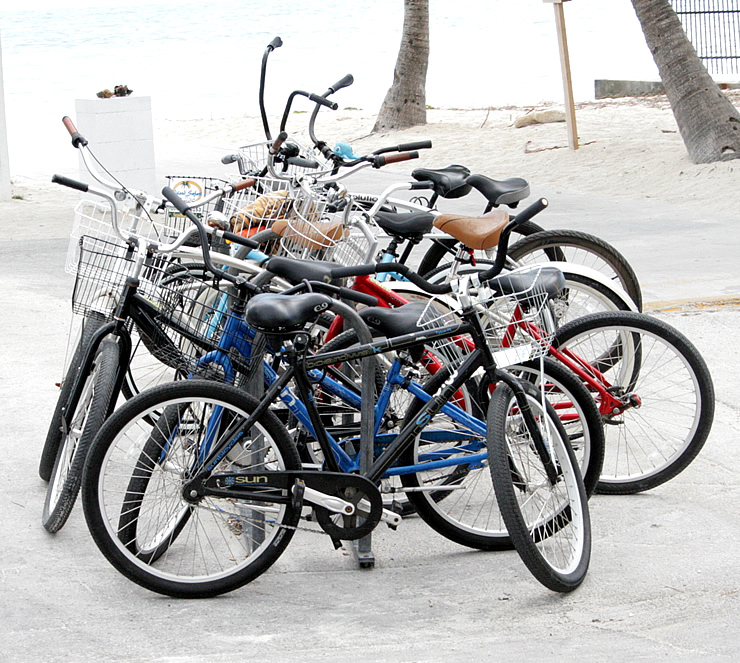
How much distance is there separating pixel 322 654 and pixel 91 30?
268ft

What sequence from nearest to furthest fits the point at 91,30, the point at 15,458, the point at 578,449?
the point at 578,449
the point at 15,458
the point at 91,30

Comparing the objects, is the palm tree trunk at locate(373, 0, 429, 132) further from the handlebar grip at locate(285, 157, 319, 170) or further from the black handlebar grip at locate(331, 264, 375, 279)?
the black handlebar grip at locate(331, 264, 375, 279)

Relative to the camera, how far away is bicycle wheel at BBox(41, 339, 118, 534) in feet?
12.4

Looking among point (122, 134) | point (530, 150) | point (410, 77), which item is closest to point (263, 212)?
point (122, 134)

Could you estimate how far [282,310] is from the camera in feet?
10.7

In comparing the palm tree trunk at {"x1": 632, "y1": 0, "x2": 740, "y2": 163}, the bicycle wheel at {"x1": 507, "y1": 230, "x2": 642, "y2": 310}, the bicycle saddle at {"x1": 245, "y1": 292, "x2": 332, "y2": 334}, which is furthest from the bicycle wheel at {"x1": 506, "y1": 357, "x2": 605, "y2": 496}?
the palm tree trunk at {"x1": 632, "y1": 0, "x2": 740, "y2": 163}

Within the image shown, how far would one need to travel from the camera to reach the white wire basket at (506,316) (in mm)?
3514

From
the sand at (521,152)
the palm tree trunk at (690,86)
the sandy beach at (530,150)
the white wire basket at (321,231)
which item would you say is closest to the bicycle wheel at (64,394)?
the white wire basket at (321,231)

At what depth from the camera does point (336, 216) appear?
4477 mm

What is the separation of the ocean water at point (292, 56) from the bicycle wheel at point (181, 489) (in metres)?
12.1

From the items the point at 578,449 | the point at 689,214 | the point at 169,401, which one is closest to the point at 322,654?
the point at 169,401

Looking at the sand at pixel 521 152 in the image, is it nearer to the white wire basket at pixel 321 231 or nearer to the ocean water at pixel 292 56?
the ocean water at pixel 292 56

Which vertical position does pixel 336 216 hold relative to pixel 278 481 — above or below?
above

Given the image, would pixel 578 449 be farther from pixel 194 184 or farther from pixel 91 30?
pixel 91 30
